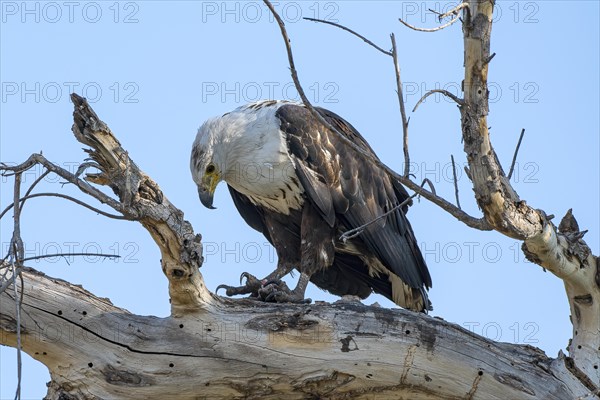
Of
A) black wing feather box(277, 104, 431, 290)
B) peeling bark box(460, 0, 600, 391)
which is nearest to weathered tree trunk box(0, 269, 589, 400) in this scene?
peeling bark box(460, 0, 600, 391)

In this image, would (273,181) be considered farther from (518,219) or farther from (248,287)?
(518,219)

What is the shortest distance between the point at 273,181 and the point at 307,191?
0.91 ft

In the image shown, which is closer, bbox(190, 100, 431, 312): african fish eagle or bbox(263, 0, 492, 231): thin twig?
bbox(263, 0, 492, 231): thin twig

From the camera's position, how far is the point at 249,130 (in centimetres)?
682

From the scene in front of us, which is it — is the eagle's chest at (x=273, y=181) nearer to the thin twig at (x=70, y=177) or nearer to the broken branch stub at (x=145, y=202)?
the broken branch stub at (x=145, y=202)

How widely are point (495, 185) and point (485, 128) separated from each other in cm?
29

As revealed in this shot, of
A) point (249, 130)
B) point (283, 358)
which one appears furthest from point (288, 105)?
point (283, 358)

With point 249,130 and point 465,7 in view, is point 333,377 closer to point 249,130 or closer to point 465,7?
point 465,7

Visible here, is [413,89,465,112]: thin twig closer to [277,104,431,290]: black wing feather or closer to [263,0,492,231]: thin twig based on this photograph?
[263,0,492,231]: thin twig

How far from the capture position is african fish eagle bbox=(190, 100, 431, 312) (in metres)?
6.68

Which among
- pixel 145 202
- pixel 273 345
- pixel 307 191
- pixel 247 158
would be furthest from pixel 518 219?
pixel 247 158

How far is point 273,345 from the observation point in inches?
191

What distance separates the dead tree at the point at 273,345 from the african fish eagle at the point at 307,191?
4.89ft

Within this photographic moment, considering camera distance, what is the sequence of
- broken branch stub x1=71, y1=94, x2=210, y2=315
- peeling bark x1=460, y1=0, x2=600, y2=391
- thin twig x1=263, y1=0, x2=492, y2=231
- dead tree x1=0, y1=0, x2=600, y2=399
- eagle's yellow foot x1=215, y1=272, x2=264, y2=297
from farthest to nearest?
1. eagle's yellow foot x1=215, y1=272, x2=264, y2=297
2. dead tree x1=0, y1=0, x2=600, y2=399
3. broken branch stub x1=71, y1=94, x2=210, y2=315
4. peeling bark x1=460, y1=0, x2=600, y2=391
5. thin twig x1=263, y1=0, x2=492, y2=231
